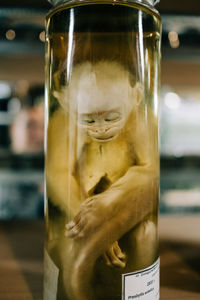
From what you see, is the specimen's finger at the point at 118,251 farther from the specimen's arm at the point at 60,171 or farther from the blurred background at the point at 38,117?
the blurred background at the point at 38,117

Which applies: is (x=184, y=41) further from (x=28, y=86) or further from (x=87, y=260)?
(x=28, y=86)

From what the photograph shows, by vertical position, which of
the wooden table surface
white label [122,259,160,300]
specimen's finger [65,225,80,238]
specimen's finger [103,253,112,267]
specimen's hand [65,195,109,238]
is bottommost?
the wooden table surface

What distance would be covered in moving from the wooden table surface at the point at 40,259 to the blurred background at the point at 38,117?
0.31 m

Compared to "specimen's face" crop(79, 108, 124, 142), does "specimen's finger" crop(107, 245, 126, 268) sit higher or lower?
lower

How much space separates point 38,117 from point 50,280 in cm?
136

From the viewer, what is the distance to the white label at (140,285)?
193mm

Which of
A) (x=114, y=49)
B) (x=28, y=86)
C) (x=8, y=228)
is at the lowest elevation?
(x=8, y=228)

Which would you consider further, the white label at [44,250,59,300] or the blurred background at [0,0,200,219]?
the blurred background at [0,0,200,219]

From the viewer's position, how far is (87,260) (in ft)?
0.63

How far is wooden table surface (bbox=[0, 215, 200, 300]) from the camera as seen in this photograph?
0.84ft

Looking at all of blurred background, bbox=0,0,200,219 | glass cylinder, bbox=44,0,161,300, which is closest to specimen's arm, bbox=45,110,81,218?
glass cylinder, bbox=44,0,161,300

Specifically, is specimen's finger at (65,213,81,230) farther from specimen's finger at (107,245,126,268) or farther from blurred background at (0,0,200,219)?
blurred background at (0,0,200,219)

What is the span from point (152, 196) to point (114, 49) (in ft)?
0.34

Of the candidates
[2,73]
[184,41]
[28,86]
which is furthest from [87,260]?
[28,86]
